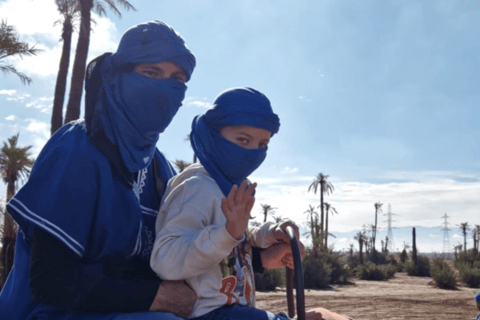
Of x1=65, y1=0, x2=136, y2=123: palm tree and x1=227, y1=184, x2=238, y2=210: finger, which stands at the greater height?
x1=65, y1=0, x2=136, y2=123: palm tree

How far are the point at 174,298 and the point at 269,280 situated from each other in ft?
50.7

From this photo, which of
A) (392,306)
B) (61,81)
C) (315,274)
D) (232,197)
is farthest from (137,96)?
(315,274)

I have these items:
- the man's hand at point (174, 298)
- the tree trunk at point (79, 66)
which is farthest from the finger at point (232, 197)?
the tree trunk at point (79, 66)

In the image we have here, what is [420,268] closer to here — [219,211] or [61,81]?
[61,81]

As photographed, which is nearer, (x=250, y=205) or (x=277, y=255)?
(x=250, y=205)

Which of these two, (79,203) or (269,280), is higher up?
(79,203)

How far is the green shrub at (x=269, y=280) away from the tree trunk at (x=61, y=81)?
811 cm

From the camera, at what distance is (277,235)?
2.15m

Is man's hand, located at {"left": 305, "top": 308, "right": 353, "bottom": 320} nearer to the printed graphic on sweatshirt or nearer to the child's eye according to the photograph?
the printed graphic on sweatshirt

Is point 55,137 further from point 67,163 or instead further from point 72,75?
point 72,75

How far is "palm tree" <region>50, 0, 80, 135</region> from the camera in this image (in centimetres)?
1461

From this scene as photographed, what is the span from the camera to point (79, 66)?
1385cm

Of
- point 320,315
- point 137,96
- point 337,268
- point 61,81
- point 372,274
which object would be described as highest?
point 61,81

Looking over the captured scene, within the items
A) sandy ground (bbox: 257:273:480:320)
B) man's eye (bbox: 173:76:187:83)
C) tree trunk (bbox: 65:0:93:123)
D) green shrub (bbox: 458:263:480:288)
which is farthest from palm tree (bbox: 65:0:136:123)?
green shrub (bbox: 458:263:480:288)
